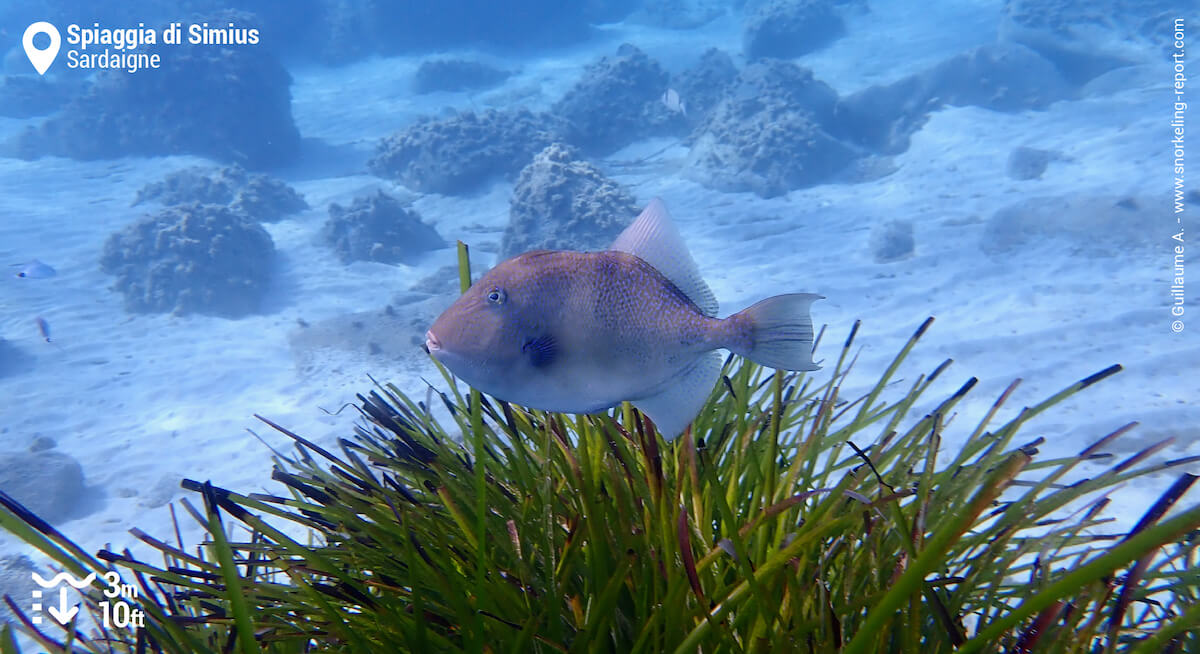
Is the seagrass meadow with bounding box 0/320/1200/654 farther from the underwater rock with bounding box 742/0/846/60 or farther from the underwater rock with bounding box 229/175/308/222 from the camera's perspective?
the underwater rock with bounding box 742/0/846/60

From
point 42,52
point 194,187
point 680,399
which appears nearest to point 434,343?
point 680,399

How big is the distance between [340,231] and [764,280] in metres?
8.50

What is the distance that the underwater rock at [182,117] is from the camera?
61.2ft

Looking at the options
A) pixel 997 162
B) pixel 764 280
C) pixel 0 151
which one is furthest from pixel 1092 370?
pixel 0 151

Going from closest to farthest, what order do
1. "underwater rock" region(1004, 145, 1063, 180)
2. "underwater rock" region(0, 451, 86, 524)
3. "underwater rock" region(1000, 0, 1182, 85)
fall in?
"underwater rock" region(0, 451, 86, 524) < "underwater rock" region(1004, 145, 1063, 180) < "underwater rock" region(1000, 0, 1182, 85)

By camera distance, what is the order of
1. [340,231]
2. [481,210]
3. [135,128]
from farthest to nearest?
1. [135,128]
2. [481,210]
3. [340,231]

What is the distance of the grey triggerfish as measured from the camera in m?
1.25

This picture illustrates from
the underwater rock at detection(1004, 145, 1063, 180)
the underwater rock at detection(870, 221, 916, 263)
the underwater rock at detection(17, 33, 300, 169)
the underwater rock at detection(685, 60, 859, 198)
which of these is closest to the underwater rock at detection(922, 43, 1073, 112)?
the underwater rock at detection(685, 60, 859, 198)

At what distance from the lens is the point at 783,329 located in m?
1.26

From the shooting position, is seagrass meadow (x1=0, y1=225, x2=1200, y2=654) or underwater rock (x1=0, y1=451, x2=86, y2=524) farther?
underwater rock (x1=0, y1=451, x2=86, y2=524)

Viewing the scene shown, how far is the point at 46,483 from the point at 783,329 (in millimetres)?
7441

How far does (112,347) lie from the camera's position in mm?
9328

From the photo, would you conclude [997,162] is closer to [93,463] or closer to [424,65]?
[93,463]

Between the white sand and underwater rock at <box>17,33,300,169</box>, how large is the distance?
2972mm
